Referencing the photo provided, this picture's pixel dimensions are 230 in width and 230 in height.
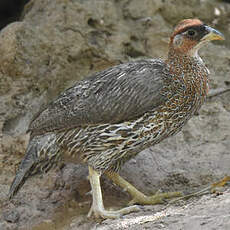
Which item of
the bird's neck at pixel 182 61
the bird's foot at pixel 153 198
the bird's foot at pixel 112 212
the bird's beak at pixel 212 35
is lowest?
the bird's foot at pixel 153 198

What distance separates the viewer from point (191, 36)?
518cm

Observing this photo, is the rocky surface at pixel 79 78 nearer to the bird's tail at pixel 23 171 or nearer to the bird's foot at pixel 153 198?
the bird's foot at pixel 153 198

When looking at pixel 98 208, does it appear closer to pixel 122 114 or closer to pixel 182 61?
pixel 122 114

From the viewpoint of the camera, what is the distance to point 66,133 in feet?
17.0

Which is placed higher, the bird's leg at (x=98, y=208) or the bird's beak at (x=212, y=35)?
the bird's beak at (x=212, y=35)

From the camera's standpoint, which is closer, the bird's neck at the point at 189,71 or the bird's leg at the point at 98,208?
the bird's leg at the point at 98,208

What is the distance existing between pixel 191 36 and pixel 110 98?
107 cm

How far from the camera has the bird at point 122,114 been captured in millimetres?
4980

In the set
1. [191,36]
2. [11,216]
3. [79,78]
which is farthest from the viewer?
[79,78]

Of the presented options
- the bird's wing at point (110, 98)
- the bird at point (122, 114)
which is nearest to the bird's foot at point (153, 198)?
the bird at point (122, 114)

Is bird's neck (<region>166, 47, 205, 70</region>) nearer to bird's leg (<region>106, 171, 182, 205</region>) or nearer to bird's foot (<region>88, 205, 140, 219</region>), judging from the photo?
bird's leg (<region>106, 171, 182, 205</region>)

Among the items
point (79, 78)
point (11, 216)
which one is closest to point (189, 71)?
point (79, 78)

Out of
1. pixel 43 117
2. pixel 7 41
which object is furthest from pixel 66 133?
pixel 7 41

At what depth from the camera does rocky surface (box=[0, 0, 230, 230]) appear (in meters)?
5.64
